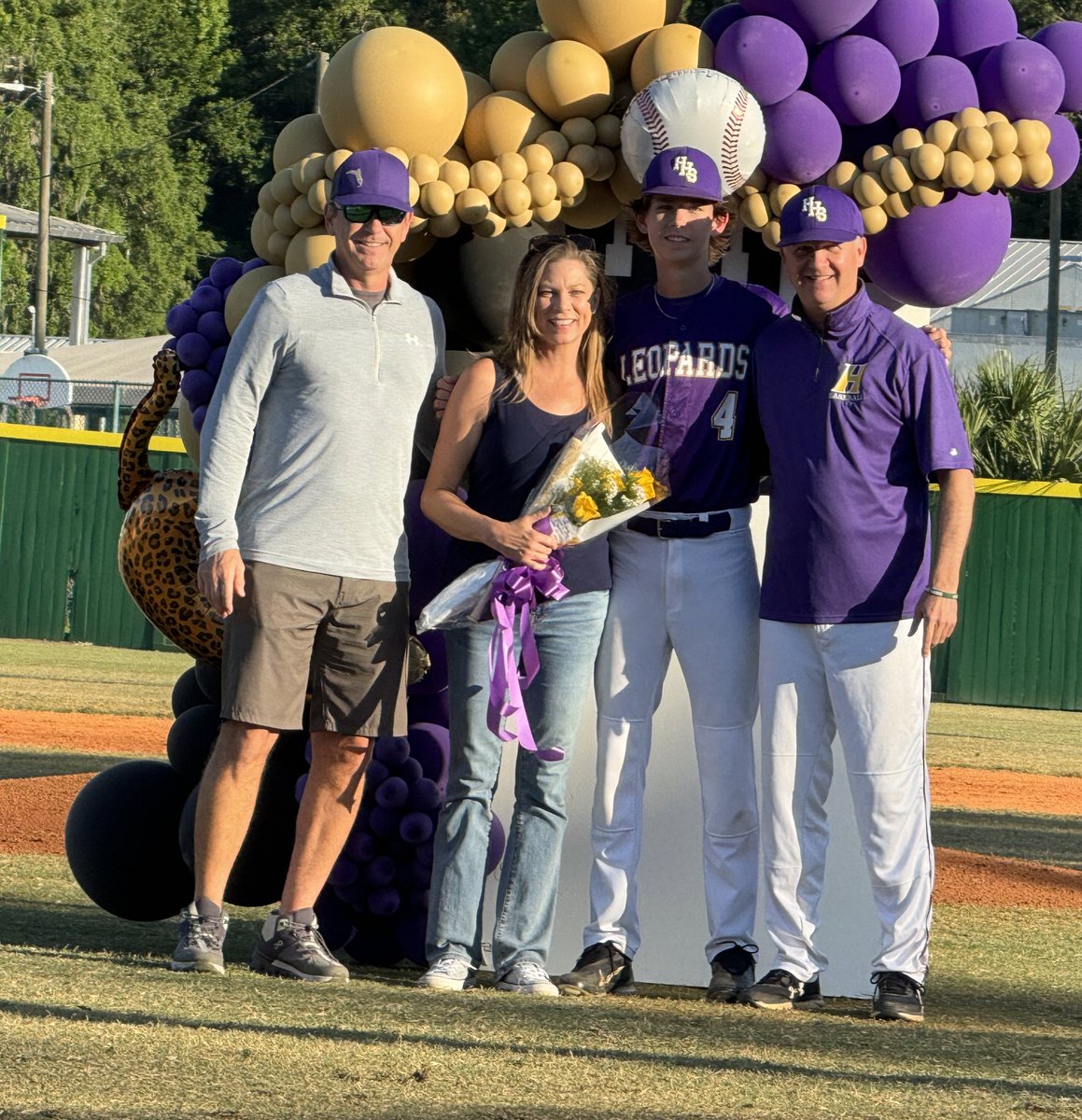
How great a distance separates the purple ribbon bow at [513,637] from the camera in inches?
196

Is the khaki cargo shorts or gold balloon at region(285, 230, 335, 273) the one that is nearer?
the khaki cargo shorts

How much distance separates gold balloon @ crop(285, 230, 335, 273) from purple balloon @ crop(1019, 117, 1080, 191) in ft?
7.14

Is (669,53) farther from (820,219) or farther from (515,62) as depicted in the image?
(820,219)

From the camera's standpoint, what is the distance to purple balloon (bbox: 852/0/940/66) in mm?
5766

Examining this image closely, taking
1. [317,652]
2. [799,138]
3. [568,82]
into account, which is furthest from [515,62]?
[317,652]

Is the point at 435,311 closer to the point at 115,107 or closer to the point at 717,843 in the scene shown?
the point at 717,843

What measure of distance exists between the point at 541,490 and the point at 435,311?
2.19ft

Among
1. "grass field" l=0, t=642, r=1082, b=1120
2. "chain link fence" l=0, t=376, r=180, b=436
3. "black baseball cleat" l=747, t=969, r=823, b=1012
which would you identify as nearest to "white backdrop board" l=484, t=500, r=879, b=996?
"grass field" l=0, t=642, r=1082, b=1120

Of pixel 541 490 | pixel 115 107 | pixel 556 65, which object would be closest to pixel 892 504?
pixel 541 490

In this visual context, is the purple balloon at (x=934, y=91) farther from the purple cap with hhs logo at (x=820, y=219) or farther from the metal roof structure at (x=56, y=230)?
the metal roof structure at (x=56, y=230)

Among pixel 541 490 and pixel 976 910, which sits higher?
pixel 541 490

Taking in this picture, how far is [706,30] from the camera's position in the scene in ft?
19.3

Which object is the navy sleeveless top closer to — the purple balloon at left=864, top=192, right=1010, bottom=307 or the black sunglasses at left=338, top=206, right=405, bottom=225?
the black sunglasses at left=338, top=206, right=405, bottom=225

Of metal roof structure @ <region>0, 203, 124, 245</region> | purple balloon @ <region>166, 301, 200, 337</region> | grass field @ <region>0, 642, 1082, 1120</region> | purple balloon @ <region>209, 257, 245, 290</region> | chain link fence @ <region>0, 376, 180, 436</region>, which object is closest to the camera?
grass field @ <region>0, 642, 1082, 1120</region>
